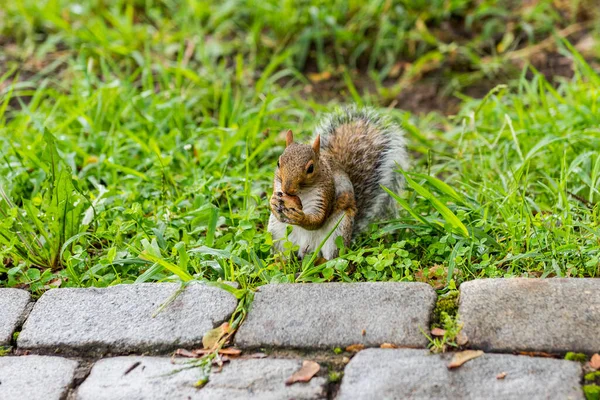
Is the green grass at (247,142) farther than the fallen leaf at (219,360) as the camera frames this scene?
Yes

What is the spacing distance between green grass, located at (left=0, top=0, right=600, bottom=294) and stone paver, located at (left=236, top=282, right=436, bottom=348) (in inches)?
6.7

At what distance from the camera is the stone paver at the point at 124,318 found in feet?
7.93

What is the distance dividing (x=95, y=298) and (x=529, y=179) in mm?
1917

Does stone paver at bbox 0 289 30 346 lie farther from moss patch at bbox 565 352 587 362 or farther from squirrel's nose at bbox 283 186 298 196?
moss patch at bbox 565 352 587 362

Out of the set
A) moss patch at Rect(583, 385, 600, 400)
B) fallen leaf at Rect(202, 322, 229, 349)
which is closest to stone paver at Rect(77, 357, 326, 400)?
fallen leaf at Rect(202, 322, 229, 349)

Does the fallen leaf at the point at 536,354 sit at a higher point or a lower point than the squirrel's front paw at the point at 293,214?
lower

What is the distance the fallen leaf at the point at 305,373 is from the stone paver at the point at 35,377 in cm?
65

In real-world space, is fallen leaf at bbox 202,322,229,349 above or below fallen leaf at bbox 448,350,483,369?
below

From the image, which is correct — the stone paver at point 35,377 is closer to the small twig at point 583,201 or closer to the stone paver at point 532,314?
the stone paver at point 532,314

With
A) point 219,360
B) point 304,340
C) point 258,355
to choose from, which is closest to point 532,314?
point 304,340

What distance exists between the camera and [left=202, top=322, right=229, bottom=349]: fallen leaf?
2365 mm

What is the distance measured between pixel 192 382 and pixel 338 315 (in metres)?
0.49

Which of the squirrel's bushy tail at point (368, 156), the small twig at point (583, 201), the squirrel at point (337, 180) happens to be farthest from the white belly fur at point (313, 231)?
the small twig at point (583, 201)

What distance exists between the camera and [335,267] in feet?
8.88
